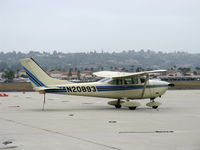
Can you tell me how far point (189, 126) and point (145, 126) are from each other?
1.58 meters

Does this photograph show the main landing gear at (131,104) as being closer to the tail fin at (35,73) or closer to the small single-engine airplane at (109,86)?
the small single-engine airplane at (109,86)

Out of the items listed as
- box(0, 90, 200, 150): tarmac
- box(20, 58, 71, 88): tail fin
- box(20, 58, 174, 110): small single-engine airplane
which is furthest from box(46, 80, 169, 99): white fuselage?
box(0, 90, 200, 150): tarmac

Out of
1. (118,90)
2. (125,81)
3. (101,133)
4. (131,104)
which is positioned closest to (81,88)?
(118,90)

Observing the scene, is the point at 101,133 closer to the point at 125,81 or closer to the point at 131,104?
the point at 131,104

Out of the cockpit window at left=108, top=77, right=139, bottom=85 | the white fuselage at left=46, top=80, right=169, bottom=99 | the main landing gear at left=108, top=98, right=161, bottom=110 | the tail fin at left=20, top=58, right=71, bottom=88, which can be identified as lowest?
the main landing gear at left=108, top=98, right=161, bottom=110

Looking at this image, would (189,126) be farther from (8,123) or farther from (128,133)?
(8,123)

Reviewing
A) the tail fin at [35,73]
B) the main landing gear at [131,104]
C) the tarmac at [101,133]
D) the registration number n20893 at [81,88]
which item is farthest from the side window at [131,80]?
the tarmac at [101,133]

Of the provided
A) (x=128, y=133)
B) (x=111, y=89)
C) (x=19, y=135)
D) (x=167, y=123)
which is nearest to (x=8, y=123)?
(x=19, y=135)

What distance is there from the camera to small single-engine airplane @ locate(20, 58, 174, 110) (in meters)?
20.8

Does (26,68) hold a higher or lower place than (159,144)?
higher

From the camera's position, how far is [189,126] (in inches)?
558

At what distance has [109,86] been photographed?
22000mm

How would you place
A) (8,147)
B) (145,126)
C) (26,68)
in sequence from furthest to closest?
(26,68) < (145,126) < (8,147)

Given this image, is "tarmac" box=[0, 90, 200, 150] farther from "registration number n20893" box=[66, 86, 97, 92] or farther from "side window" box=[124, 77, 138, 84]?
"side window" box=[124, 77, 138, 84]
